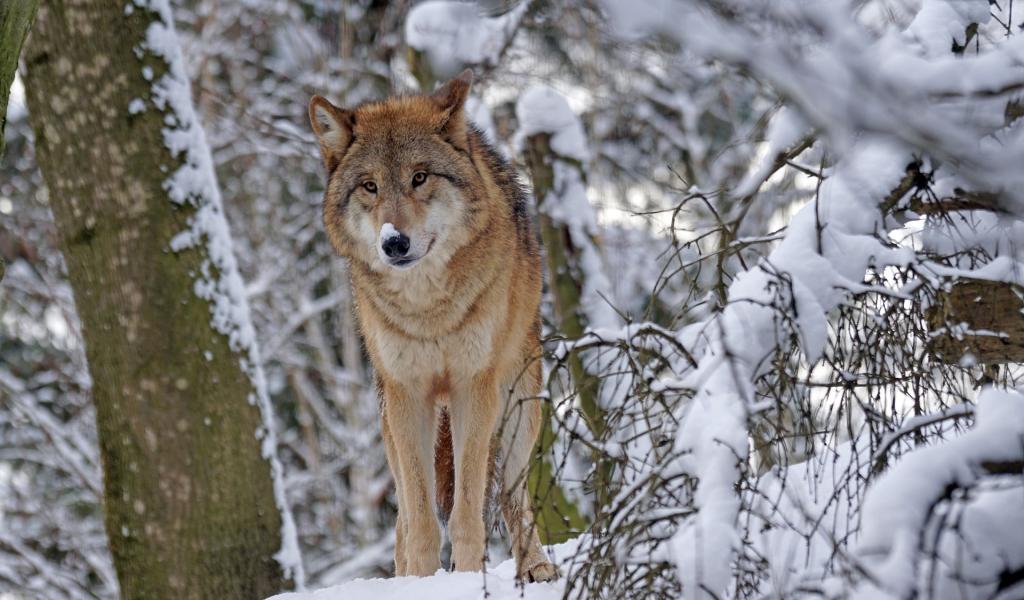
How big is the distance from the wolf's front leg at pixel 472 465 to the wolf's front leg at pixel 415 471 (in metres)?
0.13

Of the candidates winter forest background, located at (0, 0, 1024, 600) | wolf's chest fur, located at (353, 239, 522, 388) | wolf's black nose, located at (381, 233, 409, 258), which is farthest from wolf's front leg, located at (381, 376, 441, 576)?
wolf's black nose, located at (381, 233, 409, 258)

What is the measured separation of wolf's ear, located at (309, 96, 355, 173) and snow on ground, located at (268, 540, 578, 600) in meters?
2.12

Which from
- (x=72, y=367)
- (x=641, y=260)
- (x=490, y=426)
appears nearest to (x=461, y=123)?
(x=490, y=426)

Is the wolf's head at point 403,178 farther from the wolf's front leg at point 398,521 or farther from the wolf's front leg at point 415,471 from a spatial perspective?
the wolf's front leg at point 398,521

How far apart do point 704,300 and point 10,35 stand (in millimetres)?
2459

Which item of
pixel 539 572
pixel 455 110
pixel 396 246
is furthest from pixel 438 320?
pixel 539 572

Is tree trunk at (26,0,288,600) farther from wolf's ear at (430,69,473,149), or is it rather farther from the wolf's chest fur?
wolf's ear at (430,69,473,149)

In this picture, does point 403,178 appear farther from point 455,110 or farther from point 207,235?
point 207,235

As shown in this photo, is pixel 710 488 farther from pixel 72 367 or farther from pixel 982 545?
pixel 72 367

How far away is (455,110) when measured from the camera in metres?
5.06

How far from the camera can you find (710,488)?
2393 millimetres

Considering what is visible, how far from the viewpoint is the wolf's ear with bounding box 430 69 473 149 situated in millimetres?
5031

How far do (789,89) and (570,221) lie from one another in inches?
253

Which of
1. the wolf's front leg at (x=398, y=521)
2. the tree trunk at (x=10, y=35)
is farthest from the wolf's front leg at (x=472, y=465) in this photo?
the tree trunk at (x=10, y=35)
